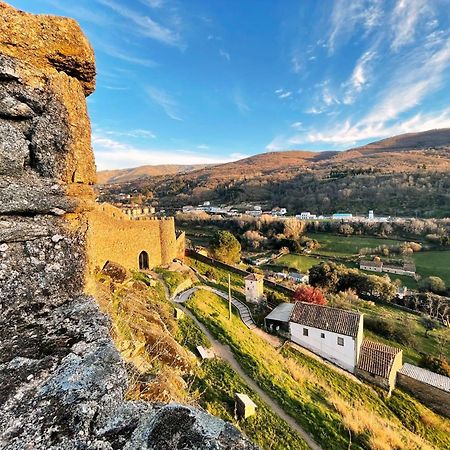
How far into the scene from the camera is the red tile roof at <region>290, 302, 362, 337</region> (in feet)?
66.0

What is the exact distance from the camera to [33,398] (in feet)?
5.61

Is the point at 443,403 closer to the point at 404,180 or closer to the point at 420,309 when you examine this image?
the point at 420,309

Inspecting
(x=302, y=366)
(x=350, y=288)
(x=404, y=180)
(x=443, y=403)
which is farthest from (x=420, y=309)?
(x=404, y=180)

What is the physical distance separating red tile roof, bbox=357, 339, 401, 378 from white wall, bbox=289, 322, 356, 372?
2.47ft

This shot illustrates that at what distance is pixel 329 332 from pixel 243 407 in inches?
520

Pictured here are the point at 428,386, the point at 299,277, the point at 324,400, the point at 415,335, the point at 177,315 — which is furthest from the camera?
the point at 299,277

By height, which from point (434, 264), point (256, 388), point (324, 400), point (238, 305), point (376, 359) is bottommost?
point (434, 264)

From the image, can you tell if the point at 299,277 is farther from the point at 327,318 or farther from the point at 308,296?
the point at 327,318

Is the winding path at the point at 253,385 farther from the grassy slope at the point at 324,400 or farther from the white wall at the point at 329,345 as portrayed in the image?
the white wall at the point at 329,345

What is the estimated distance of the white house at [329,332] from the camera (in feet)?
64.7

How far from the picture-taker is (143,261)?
23.7 m

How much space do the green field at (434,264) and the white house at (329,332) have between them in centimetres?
2718

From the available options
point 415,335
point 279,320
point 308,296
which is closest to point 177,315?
point 279,320

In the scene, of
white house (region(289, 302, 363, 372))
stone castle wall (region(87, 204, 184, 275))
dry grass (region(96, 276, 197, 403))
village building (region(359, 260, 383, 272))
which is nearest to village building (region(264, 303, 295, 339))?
white house (region(289, 302, 363, 372))
